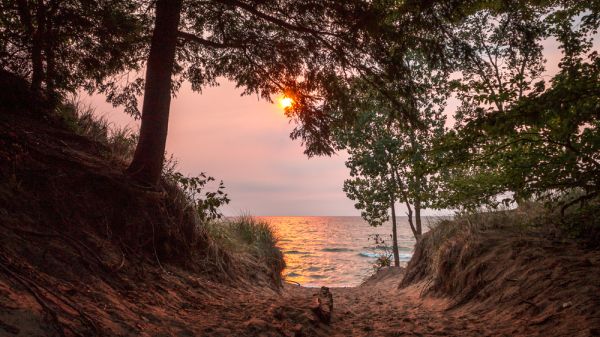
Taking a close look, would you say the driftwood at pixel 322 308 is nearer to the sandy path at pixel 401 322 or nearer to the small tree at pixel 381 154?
the sandy path at pixel 401 322

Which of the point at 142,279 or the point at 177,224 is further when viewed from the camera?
the point at 177,224

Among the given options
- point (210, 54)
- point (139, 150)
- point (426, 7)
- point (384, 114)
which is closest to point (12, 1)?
point (139, 150)

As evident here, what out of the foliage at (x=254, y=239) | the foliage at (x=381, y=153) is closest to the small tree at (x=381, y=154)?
the foliage at (x=381, y=153)

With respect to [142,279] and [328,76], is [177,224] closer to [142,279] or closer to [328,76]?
[142,279]

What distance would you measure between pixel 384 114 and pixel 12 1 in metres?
13.0

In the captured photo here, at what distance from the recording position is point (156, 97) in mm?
5359

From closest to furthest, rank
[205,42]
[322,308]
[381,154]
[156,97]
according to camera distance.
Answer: [322,308]
[156,97]
[205,42]
[381,154]

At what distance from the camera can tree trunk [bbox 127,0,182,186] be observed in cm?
535

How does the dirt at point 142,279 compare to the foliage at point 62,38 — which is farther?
the foliage at point 62,38

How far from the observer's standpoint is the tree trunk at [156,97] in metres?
5.35

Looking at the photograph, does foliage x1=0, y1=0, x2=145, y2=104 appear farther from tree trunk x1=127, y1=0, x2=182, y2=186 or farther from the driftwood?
the driftwood

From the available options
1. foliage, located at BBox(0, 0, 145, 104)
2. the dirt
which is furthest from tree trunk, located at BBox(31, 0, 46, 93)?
the dirt

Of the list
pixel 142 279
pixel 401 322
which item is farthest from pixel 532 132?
pixel 142 279

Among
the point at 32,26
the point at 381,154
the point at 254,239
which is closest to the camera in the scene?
the point at 32,26
